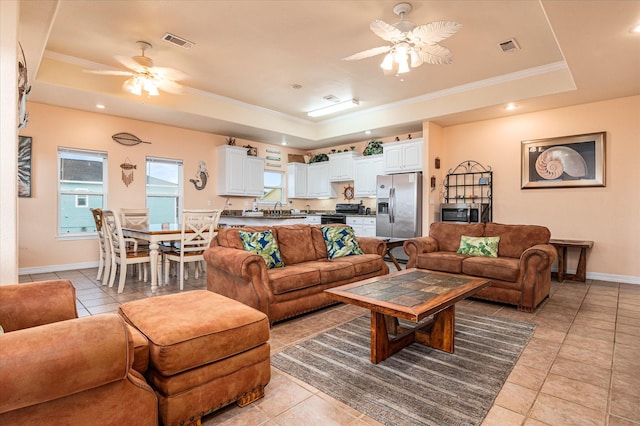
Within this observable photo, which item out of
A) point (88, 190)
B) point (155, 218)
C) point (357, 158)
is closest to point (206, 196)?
point (155, 218)

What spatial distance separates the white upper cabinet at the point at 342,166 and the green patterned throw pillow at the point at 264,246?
15.0ft

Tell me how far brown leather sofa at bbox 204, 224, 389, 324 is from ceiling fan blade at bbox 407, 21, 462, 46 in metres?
2.37

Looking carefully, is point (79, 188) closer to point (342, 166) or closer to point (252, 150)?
point (252, 150)

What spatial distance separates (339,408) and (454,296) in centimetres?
113

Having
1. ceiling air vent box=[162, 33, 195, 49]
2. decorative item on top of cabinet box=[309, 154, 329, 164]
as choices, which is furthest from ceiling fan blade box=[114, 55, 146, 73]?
decorative item on top of cabinet box=[309, 154, 329, 164]

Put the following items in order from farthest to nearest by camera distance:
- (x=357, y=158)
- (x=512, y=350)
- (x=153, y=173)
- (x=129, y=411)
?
(x=357, y=158) < (x=153, y=173) < (x=512, y=350) < (x=129, y=411)

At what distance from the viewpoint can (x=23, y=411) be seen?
110 centimetres

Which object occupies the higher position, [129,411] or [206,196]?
[206,196]

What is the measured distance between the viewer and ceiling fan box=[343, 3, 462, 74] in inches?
117

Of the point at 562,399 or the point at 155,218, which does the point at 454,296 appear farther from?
the point at 155,218

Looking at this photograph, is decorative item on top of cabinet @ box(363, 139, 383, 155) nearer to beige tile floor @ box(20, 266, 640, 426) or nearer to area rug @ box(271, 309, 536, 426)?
beige tile floor @ box(20, 266, 640, 426)

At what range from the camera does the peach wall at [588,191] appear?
15.8 feet

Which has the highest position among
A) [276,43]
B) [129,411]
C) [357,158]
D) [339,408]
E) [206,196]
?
[276,43]

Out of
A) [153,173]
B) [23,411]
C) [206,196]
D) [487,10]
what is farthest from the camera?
[206,196]
